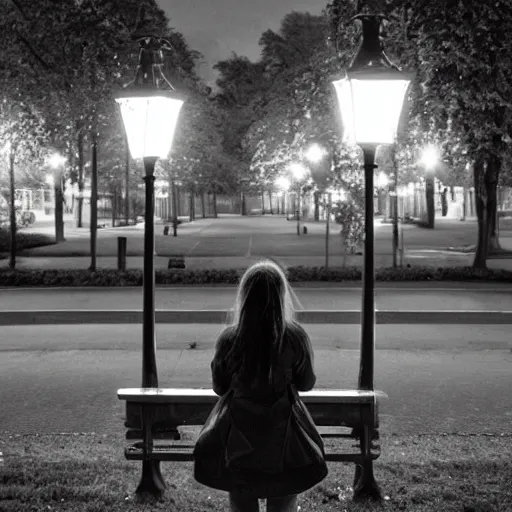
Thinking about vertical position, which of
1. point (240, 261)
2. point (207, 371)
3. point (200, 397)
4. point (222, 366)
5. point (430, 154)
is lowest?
point (207, 371)

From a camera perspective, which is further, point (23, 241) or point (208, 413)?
point (23, 241)

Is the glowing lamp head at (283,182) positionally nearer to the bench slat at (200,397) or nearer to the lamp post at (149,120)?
the lamp post at (149,120)

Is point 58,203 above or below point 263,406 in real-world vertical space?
above

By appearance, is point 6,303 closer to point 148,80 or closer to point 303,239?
point 148,80

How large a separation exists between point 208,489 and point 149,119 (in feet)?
8.82

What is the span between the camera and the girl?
366cm

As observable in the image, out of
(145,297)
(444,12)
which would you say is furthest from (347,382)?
(444,12)

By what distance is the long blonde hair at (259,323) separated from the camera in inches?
143

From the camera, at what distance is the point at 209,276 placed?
18766 millimetres

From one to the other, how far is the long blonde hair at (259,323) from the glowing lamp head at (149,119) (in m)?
2.96

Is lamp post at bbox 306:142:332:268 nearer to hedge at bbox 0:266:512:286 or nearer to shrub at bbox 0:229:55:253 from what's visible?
hedge at bbox 0:266:512:286

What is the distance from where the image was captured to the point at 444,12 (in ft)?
55.3

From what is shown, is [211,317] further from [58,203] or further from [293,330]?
[58,203]

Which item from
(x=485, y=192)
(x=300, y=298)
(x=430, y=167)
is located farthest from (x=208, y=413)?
(x=430, y=167)
